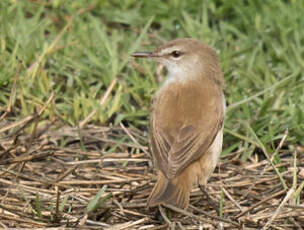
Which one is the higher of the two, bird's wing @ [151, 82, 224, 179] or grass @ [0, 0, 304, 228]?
bird's wing @ [151, 82, 224, 179]

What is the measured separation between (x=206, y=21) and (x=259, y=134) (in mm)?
2156

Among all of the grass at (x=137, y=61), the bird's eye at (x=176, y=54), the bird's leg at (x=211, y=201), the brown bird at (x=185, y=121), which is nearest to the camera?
the brown bird at (x=185, y=121)

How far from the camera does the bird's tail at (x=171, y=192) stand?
4859 millimetres

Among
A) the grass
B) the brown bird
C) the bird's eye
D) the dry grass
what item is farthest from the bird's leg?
the bird's eye

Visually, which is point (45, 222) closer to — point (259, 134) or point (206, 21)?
point (259, 134)

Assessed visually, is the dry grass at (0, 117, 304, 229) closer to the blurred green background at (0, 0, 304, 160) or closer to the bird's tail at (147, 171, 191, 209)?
the bird's tail at (147, 171, 191, 209)

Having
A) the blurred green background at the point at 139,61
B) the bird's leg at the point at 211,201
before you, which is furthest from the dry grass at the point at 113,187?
the blurred green background at the point at 139,61

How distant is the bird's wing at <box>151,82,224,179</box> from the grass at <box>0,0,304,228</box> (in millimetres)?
650

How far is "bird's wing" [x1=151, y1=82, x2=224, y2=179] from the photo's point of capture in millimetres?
5141

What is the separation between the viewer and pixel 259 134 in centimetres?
644

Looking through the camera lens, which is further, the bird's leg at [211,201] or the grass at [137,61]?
the grass at [137,61]

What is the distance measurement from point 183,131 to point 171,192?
0.60 m

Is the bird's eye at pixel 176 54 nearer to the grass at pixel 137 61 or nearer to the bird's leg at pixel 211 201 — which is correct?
the grass at pixel 137 61

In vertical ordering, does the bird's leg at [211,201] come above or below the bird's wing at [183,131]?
below
